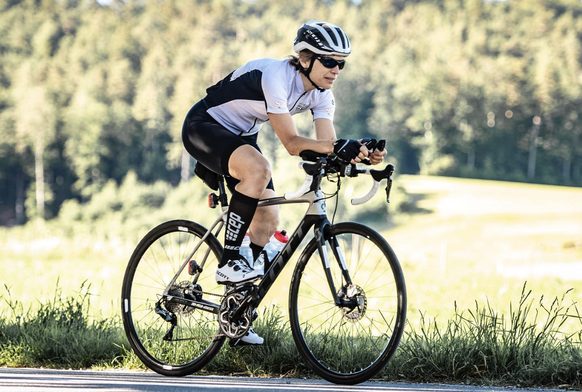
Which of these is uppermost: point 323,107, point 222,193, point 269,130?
point 269,130

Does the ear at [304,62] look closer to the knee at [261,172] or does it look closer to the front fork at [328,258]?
the knee at [261,172]

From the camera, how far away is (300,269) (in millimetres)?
4312

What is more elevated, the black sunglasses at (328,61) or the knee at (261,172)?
the black sunglasses at (328,61)

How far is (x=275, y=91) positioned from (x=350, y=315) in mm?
1274

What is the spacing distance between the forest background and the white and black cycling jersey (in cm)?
7615

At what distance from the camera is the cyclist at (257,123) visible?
170 inches

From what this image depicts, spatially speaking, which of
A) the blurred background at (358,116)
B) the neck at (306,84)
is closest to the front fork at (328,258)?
the neck at (306,84)

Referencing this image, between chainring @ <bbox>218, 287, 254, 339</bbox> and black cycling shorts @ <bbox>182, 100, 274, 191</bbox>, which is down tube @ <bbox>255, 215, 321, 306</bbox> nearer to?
chainring @ <bbox>218, 287, 254, 339</bbox>

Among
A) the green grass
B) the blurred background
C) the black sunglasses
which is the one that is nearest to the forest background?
the blurred background

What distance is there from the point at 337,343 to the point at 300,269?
0.46 meters

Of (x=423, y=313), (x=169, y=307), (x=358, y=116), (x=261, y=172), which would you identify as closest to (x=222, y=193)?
(x=261, y=172)

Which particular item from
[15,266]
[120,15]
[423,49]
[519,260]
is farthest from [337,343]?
[120,15]

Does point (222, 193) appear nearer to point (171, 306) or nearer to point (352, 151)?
point (171, 306)

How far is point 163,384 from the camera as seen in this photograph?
13.4 ft
